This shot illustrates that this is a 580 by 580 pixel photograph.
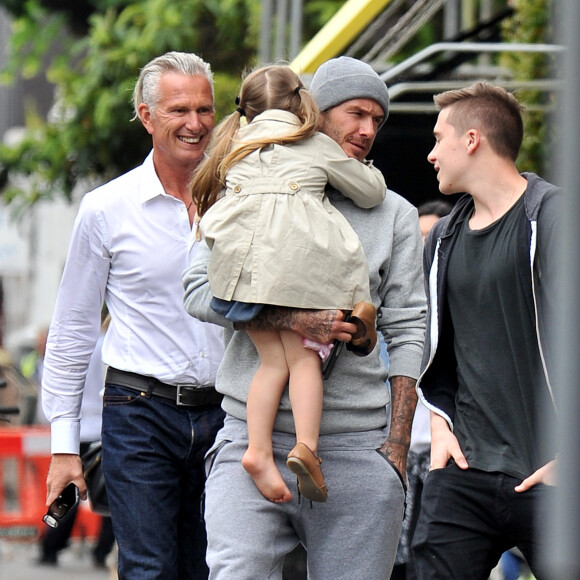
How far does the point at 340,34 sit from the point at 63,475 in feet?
12.1

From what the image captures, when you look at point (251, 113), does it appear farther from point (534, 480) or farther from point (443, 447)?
point (534, 480)

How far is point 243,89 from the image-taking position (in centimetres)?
356

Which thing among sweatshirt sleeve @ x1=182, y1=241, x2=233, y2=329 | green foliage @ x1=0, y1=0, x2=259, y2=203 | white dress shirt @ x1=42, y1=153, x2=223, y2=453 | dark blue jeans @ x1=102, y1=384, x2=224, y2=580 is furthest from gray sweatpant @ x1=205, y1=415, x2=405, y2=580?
green foliage @ x1=0, y1=0, x2=259, y2=203

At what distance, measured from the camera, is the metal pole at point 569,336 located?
1486 millimetres

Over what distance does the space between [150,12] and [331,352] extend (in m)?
9.64

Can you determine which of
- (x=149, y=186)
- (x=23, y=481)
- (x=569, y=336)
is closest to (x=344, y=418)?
(x=149, y=186)

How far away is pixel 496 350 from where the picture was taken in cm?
358

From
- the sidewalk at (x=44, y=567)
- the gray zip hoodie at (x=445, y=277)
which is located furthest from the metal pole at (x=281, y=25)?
the gray zip hoodie at (x=445, y=277)

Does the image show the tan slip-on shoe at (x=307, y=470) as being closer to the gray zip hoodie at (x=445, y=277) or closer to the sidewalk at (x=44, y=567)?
the gray zip hoodie at (x=445, y=277)

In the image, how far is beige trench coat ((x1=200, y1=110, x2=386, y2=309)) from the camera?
3297 millimetres

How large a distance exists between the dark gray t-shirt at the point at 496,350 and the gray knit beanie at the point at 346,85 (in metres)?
0.49

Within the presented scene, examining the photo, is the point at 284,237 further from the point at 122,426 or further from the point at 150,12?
the point at 150,12

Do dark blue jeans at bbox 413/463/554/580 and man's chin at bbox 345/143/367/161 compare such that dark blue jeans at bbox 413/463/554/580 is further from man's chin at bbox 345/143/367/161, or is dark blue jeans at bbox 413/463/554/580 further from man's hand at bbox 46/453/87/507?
man's hand at bbox 46/453/87/507

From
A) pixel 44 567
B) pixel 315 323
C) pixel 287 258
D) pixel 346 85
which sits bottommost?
pixel 44 567
